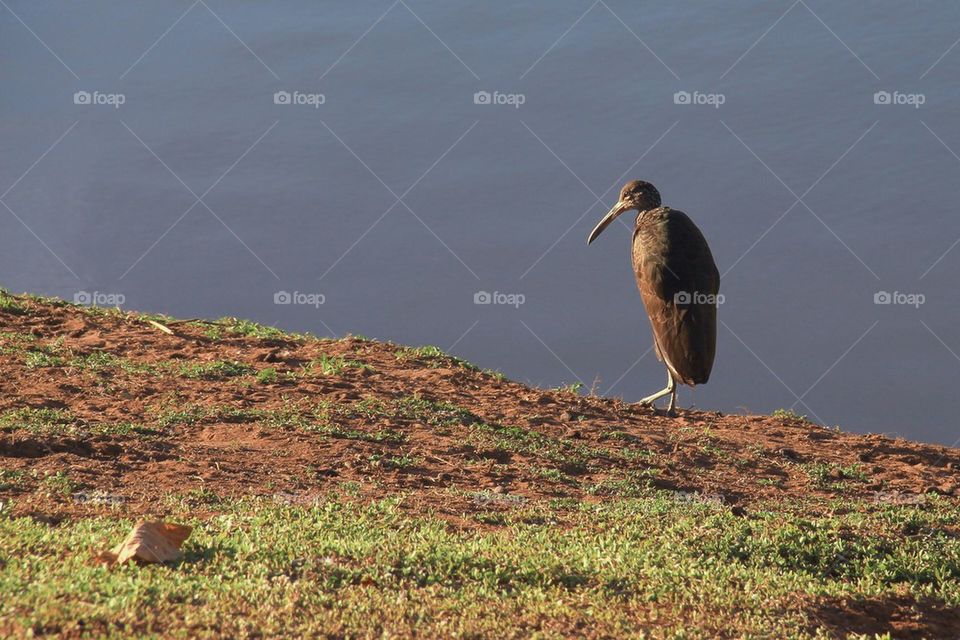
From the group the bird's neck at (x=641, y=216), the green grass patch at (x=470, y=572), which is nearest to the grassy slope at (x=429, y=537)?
→ the green grass patch at (x=470, y=572)

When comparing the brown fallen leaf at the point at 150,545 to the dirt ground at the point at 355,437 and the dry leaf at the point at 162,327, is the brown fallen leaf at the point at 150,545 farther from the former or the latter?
the dry leaf at the point at 162,327

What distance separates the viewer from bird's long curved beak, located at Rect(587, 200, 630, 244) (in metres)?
12.8

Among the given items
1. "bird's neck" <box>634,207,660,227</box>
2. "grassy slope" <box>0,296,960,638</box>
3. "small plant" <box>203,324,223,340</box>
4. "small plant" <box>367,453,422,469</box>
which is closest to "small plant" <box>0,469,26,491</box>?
"grassy slope" <box>0,296,960,638</box>

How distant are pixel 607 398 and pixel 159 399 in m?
4.24

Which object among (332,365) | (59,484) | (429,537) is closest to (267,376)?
(332,365)

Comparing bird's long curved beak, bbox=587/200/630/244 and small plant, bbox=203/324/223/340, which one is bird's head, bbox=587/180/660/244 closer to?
bird's long curved beak, bbox=587/200/630/244

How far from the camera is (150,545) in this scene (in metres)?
5.48

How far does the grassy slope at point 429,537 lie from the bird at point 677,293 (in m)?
0.62

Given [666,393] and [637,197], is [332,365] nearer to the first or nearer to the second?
[666,393]

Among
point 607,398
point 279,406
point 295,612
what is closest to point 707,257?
point 607,398

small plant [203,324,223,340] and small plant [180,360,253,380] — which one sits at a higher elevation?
small plant [203,324,223,340]

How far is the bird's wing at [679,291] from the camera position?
35.5 ft

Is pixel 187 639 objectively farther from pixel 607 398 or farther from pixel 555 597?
pixel 607 398

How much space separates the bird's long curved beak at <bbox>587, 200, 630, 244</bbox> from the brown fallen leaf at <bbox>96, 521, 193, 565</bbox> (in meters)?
7.99
